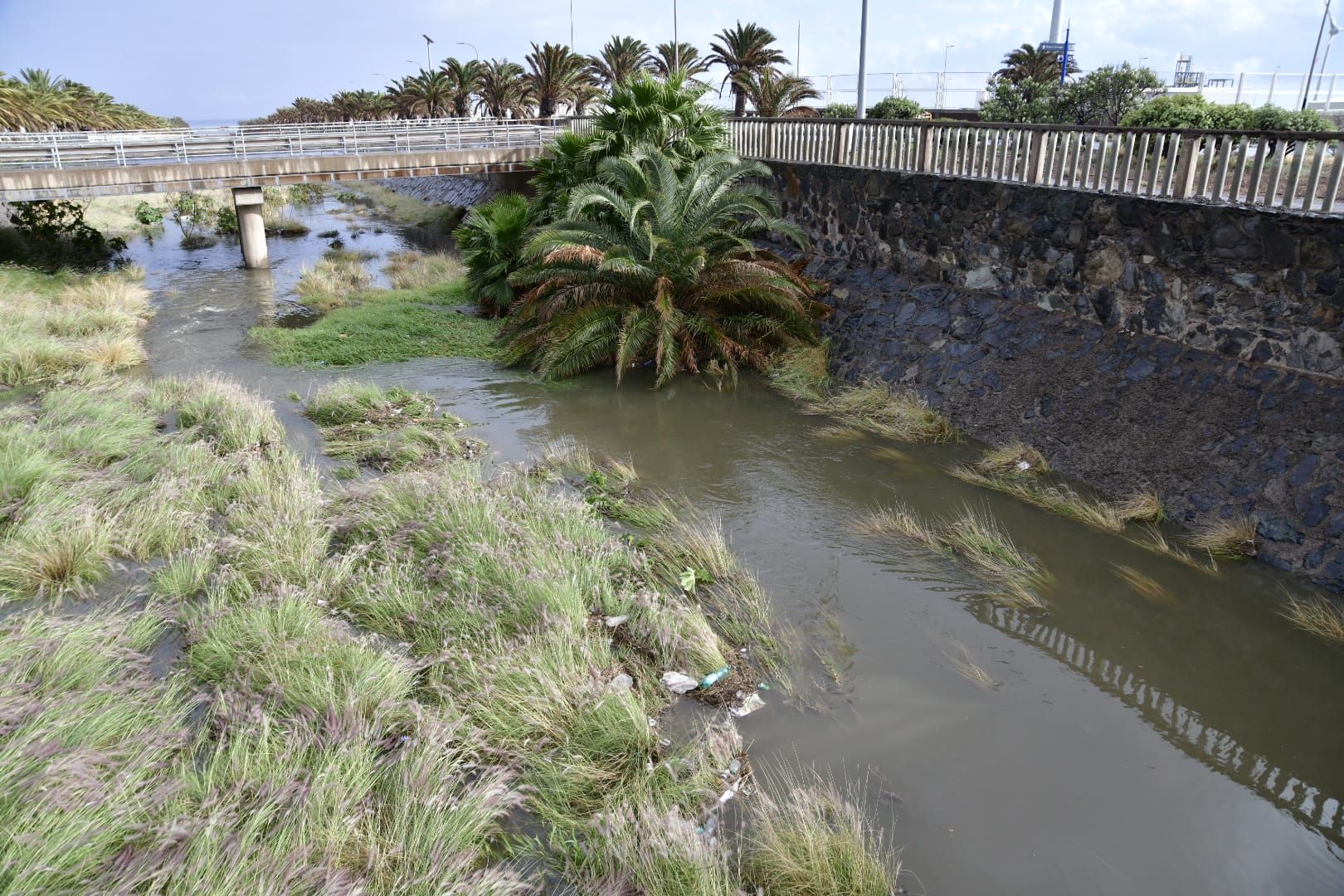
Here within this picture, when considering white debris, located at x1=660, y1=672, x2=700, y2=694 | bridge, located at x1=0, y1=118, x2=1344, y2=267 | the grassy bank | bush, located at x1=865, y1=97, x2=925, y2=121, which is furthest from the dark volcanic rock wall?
bush, located at x1=865, y1=97, x2=925, y2=121

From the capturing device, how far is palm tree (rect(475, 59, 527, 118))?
45688 millimetres

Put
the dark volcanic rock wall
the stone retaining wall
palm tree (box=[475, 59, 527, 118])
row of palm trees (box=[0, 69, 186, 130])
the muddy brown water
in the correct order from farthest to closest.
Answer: palm tree (box=[475, 59, 527, 118])
row of palm trees (box=[0, 69, 186, 130])
the stone retaining wall
the dark volcanic rock wall
the muddy brown water

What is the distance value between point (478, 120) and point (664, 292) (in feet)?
73.3

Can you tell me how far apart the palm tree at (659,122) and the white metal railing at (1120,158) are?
8.04 ft

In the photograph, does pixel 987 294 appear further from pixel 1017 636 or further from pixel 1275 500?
pixel 1017 636

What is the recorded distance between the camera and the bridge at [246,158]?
65.8 feet

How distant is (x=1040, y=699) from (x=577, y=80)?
135 ft

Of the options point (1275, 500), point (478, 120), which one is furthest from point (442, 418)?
point (478, 120)

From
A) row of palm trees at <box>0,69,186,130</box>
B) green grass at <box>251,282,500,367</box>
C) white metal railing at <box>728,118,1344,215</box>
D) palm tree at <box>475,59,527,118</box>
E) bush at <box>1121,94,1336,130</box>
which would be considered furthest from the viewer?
palm tree at <box>475,59,527,118</box>

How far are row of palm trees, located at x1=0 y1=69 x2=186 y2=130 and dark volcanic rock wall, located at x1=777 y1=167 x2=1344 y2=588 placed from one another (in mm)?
30158

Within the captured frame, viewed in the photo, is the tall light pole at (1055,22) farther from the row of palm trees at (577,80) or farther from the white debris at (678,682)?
the white debris at (678,682)

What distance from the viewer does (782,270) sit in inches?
505

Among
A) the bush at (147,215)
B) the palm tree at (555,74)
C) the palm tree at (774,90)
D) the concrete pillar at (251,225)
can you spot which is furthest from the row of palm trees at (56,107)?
the palm tree at (774,90)

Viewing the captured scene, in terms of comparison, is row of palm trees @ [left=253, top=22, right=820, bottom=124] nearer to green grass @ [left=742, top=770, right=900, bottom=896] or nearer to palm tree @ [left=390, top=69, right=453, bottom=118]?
palm tree @ [left=390, top=69, right=453, bottom=118]
